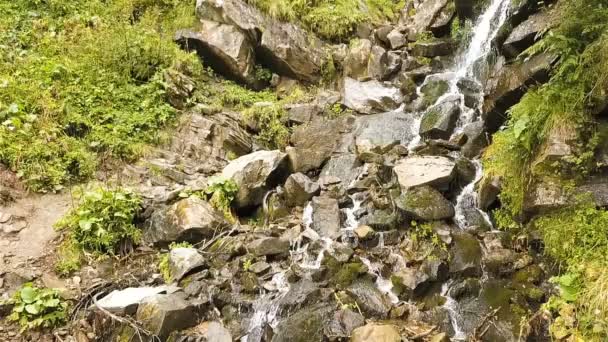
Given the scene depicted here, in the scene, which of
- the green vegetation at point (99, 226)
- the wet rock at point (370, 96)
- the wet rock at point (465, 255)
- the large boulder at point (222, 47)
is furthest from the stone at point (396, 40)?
the green vegetation at point (99, 226)

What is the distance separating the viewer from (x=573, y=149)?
5770 mm

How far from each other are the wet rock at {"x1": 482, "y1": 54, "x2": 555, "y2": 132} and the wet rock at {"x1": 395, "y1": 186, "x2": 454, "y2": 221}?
1.97 meters

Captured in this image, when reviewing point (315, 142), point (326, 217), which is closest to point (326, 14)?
point (315, 142)

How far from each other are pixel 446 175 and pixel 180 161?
4903 millimetres

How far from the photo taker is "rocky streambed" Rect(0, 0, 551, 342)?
5344 millimetres

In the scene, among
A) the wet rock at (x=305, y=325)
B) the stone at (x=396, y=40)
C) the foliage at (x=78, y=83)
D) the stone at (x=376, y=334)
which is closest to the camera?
the stone at (x=376, y=334)

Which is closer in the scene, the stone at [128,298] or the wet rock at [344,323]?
the wet rock at [344,323]

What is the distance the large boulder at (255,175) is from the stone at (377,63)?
4.42 meters

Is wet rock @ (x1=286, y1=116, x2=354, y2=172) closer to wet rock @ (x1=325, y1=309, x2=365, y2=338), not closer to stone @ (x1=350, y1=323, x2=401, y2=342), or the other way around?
wet rock @ (x1=325, y1=309, x2=365, y2=338)

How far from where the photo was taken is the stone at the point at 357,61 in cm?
1186

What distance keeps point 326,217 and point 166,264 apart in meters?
2.56

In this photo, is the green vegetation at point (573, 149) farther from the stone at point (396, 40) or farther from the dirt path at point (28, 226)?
the dirt path at point (28, 226)

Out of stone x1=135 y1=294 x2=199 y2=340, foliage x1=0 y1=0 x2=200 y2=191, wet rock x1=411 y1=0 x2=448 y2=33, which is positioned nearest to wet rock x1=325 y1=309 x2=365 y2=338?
stone x1=135 y1=294 x2=199 y2=340

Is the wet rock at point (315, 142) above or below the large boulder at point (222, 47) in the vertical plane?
below
